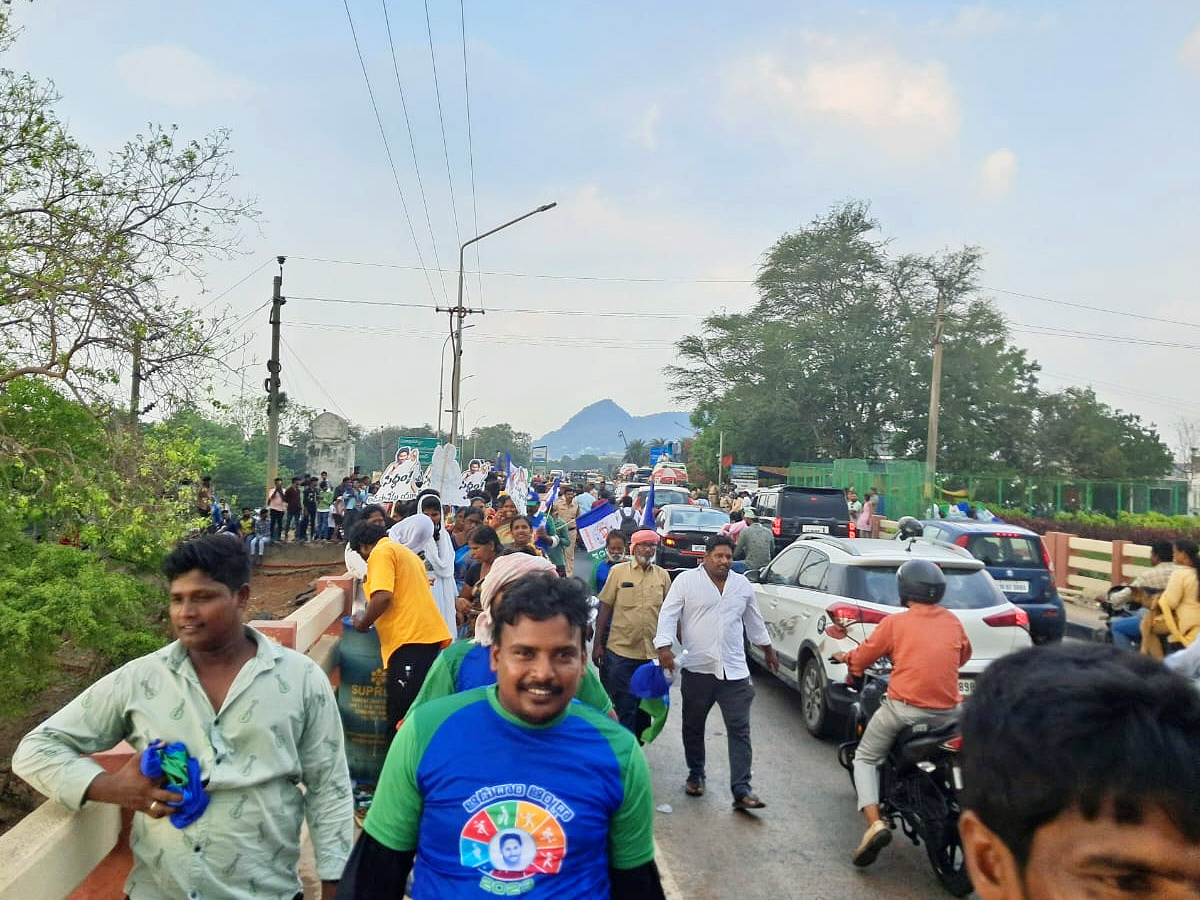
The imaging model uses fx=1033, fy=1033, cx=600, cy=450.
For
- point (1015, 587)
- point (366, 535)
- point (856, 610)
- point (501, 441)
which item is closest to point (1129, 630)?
point (856, 610)

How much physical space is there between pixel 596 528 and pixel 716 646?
379cm

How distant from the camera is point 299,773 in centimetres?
284

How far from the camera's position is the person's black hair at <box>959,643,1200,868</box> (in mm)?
1146

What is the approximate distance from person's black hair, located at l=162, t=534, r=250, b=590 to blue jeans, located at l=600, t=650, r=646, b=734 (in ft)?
15.8

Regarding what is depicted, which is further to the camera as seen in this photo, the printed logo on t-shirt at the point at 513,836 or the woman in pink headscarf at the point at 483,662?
the woman in pink headscarf at the point at 483,662

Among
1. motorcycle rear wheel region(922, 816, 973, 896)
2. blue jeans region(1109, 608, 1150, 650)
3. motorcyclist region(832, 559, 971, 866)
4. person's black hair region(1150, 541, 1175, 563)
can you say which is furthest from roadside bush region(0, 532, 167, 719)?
blue jeans region(1109, 608, 1150, 650)

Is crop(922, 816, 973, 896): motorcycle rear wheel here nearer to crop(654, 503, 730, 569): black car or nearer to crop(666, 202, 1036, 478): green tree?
crop(654, 503, 730, 569): black car

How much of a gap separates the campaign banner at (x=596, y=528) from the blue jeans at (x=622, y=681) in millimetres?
2875

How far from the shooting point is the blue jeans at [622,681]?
747 cm

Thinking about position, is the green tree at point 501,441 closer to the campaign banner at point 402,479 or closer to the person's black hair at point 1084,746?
the campaign banner at point 402,479

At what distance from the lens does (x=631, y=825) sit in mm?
2465

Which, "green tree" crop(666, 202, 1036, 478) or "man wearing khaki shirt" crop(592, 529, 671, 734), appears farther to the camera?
"green tree" crop(666, 202, 1036, 478)

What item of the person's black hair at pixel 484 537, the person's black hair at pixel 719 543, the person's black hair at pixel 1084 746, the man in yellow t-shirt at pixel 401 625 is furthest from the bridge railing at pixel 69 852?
the person's black hair at pixel 719 543

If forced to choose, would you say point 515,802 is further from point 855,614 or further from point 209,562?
point 855,614
